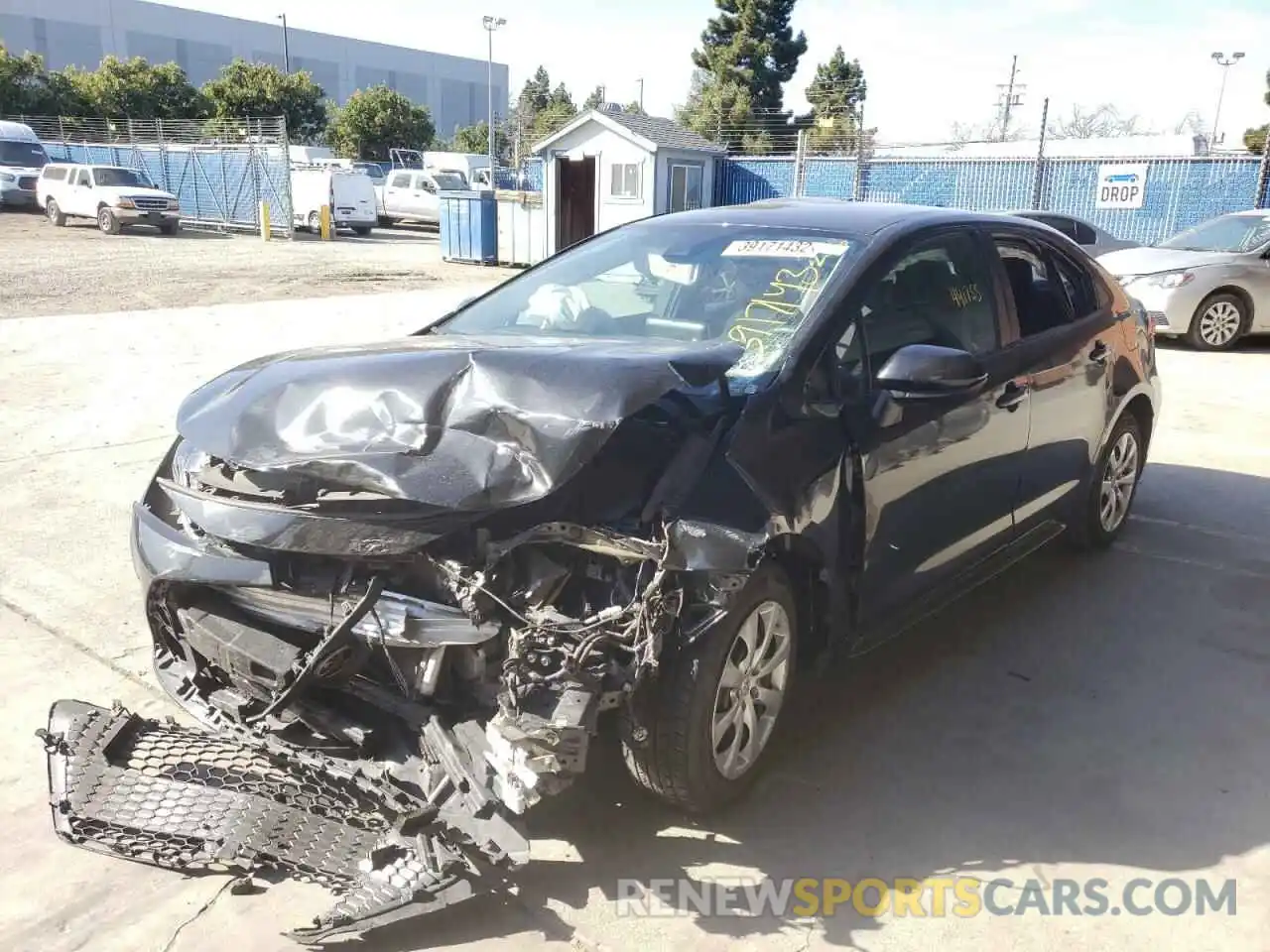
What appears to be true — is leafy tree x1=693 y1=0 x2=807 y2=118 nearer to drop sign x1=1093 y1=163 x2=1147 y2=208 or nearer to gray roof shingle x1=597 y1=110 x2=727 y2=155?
gray roof shingle x1=597 y1=110 x2=727 y2=155

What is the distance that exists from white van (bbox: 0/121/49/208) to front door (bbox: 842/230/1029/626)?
1375 inches

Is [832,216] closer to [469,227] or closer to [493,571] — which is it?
[493,571]

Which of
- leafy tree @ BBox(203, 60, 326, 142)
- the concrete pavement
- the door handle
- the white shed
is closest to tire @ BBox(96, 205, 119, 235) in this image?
the white shed

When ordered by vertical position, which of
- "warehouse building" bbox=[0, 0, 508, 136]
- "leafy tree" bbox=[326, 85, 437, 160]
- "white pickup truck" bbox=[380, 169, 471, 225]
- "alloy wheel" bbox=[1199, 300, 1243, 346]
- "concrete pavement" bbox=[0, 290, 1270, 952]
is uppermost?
"warehouse building" bbox=[0, 0, 508, 136]

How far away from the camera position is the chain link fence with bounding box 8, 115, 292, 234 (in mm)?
28750

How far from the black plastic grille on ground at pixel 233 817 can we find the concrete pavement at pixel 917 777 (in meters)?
0.09

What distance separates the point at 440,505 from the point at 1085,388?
10.6ft

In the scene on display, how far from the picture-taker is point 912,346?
10.9 ft

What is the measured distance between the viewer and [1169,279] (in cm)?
1177

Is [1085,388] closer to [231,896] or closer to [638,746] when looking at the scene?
[638,746]

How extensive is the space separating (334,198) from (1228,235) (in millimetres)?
22790


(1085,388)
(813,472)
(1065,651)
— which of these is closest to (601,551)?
(813,472)

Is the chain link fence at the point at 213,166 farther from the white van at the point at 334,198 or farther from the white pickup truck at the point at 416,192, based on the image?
the white pickup truck at the point at 416,192

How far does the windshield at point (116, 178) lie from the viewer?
2764 centimetres
